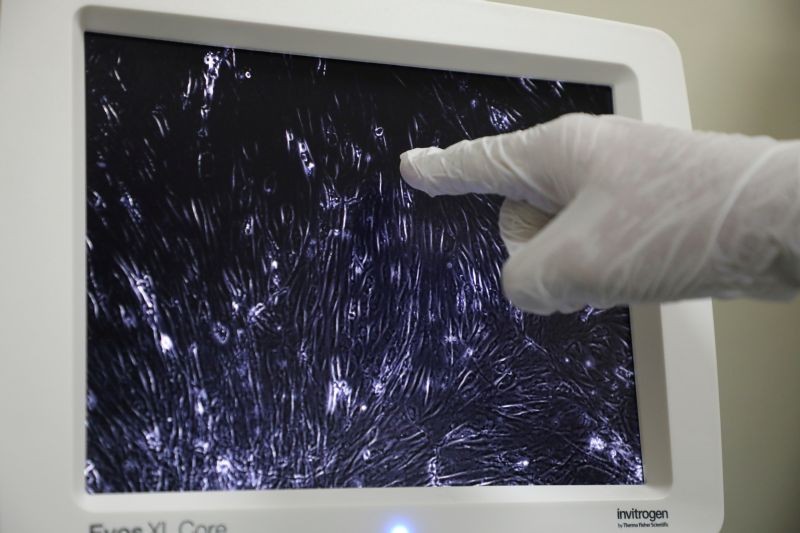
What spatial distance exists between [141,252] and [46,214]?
98 millimetres

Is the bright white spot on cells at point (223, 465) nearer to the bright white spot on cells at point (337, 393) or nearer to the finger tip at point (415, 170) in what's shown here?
the bright white spot on cells at point (337, 393)

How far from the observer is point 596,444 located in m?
0.87

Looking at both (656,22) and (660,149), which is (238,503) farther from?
(656,22)

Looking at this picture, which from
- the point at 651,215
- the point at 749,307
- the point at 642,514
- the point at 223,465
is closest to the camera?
the point at 651,215

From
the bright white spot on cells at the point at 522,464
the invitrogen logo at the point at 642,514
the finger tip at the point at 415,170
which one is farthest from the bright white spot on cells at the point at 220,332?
the invitrogen logo at the point at 642,514

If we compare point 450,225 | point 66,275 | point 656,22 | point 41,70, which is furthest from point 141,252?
point 656,22

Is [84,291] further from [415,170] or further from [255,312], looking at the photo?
[415,170]

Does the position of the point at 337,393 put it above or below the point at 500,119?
below

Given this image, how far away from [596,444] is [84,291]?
611mm

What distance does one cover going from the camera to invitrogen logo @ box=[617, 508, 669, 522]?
845mm

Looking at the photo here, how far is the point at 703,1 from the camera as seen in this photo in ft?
3.95

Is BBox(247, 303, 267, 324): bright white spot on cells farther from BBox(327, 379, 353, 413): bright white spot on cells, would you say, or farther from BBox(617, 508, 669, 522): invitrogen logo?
BBox(617, 508, 669, 522): invitrogen logo

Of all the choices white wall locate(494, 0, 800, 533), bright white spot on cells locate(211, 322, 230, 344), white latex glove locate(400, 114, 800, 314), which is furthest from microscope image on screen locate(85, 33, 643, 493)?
white wall locate(494, 0, 800, 533)

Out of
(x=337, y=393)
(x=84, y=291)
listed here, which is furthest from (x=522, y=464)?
(x=84, y=291)
